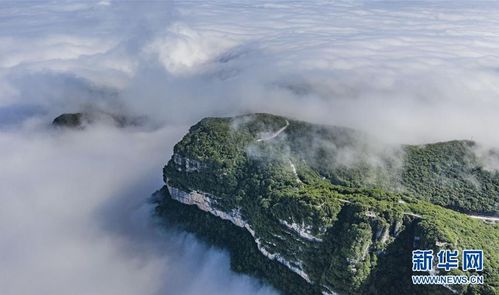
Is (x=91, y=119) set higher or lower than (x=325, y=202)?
lower

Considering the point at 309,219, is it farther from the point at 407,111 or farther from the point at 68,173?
the point at 68,173

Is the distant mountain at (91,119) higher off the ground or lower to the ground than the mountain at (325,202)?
lower

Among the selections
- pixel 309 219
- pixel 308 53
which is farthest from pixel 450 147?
pixel 308 53

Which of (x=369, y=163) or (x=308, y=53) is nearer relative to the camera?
(x=369, y=163)

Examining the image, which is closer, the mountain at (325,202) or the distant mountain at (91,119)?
the mountain at (325,202)

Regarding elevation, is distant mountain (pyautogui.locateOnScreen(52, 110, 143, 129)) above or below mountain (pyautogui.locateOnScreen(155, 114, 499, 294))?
below

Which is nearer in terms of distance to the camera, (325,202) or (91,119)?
(325,202)

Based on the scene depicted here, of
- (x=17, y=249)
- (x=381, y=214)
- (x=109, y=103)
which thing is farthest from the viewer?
(x=109, y=103)

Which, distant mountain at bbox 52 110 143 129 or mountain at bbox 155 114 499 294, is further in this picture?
distant mountain at bbox 52 110 143 129
